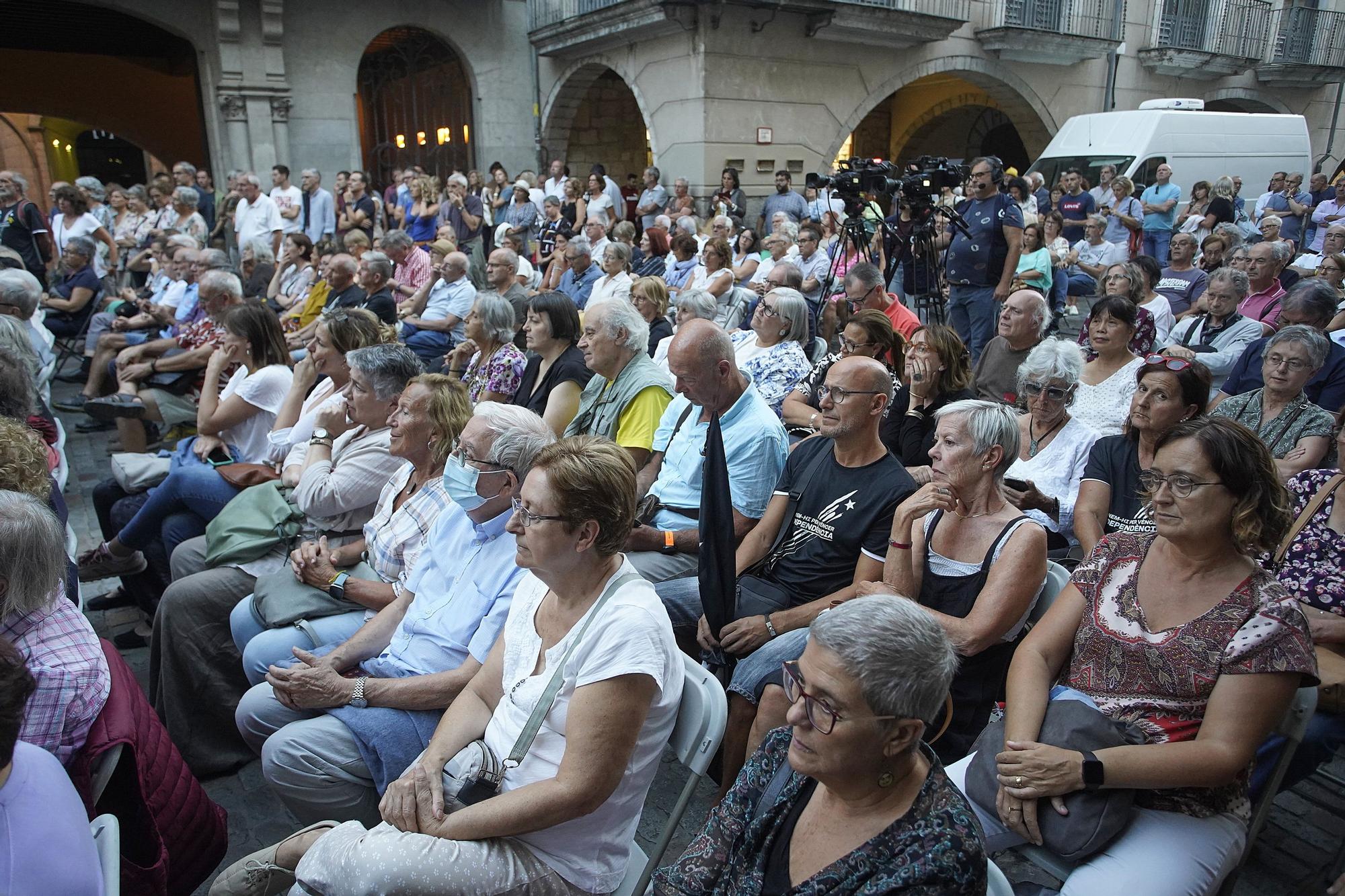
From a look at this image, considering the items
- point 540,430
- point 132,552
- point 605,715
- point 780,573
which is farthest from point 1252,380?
point 132,552

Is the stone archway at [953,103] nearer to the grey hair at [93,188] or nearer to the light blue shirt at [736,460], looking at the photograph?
the grey hair at [93,188]

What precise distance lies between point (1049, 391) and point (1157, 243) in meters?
8.84

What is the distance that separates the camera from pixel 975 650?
219cm

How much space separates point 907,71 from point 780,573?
1465 cm

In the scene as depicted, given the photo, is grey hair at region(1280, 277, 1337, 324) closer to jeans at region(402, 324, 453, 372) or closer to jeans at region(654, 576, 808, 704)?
jeans at region(654, 576, 808, 704)

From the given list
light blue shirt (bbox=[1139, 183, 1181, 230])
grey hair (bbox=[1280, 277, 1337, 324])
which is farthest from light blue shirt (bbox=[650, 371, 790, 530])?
light blue shirt (bbox=[1139, 183, 1181, 230])

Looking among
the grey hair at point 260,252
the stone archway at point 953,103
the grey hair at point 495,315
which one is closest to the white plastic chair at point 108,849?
the grey hair at point 495,315

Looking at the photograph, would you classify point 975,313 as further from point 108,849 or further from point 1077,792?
point 108,849

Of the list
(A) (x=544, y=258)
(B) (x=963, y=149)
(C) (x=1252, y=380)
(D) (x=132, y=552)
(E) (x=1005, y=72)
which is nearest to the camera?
(D) (x=132, y=552)

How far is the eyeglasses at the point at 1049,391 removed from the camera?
3297 millimetres

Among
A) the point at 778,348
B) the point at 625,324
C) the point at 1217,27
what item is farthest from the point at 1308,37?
the point at 625,324

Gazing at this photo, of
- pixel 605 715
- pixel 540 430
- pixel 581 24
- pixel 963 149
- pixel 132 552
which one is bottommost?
pixel 132 552

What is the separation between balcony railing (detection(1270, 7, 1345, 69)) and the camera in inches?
760

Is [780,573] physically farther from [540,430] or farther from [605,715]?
[605,715]
